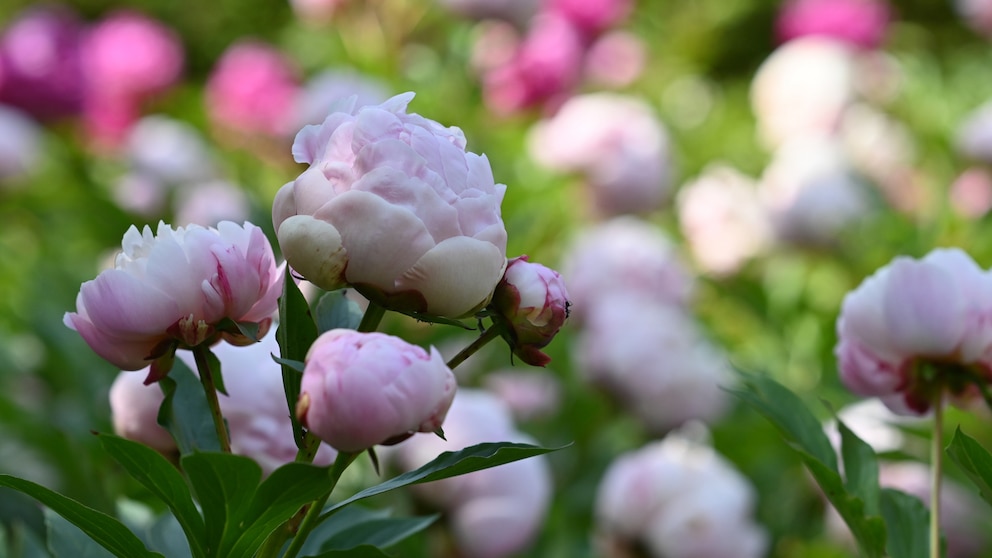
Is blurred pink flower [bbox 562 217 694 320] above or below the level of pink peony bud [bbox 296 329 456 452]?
below

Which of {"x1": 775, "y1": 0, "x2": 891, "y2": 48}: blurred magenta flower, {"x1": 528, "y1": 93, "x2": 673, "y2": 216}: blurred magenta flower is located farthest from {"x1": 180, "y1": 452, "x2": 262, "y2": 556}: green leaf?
{"x1": 775, "y1": 0, "x2": 891, "y2": 48}: blurred magenta flower

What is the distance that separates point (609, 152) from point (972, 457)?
4.60 ft

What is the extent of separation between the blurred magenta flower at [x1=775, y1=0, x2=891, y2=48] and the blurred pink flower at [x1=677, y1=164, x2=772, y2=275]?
3.59 feet

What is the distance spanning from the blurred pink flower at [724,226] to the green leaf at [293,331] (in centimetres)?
145

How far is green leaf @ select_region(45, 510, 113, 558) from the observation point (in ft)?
1.76

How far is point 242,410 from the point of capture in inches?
24.7

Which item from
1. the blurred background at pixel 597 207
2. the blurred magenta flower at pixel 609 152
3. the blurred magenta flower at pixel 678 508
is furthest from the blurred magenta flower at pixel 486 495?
the blurred magenta flower at pixel 609 152

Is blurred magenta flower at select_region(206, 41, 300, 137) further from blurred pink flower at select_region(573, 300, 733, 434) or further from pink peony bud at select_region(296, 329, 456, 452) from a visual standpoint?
pink peony bud at select_region(296, 329, 456, 452)

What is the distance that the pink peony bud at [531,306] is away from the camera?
1.48 feet

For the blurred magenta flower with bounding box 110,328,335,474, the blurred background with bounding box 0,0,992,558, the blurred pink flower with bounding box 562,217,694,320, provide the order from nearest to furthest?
the blurred magenta flower with bounding box 110,328,335,474 < the blurred background with bounding box 0,0,992,558 < the blurred pink flower with bounding box 562,217,694,320

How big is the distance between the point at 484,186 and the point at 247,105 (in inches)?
81.5

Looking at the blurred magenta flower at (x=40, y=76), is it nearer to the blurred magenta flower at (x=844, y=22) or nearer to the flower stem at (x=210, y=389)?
the blurred magenta flower at (x=844, y=22)

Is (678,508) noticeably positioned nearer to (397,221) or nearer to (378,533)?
(378,533)

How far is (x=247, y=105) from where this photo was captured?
2.43 meters
